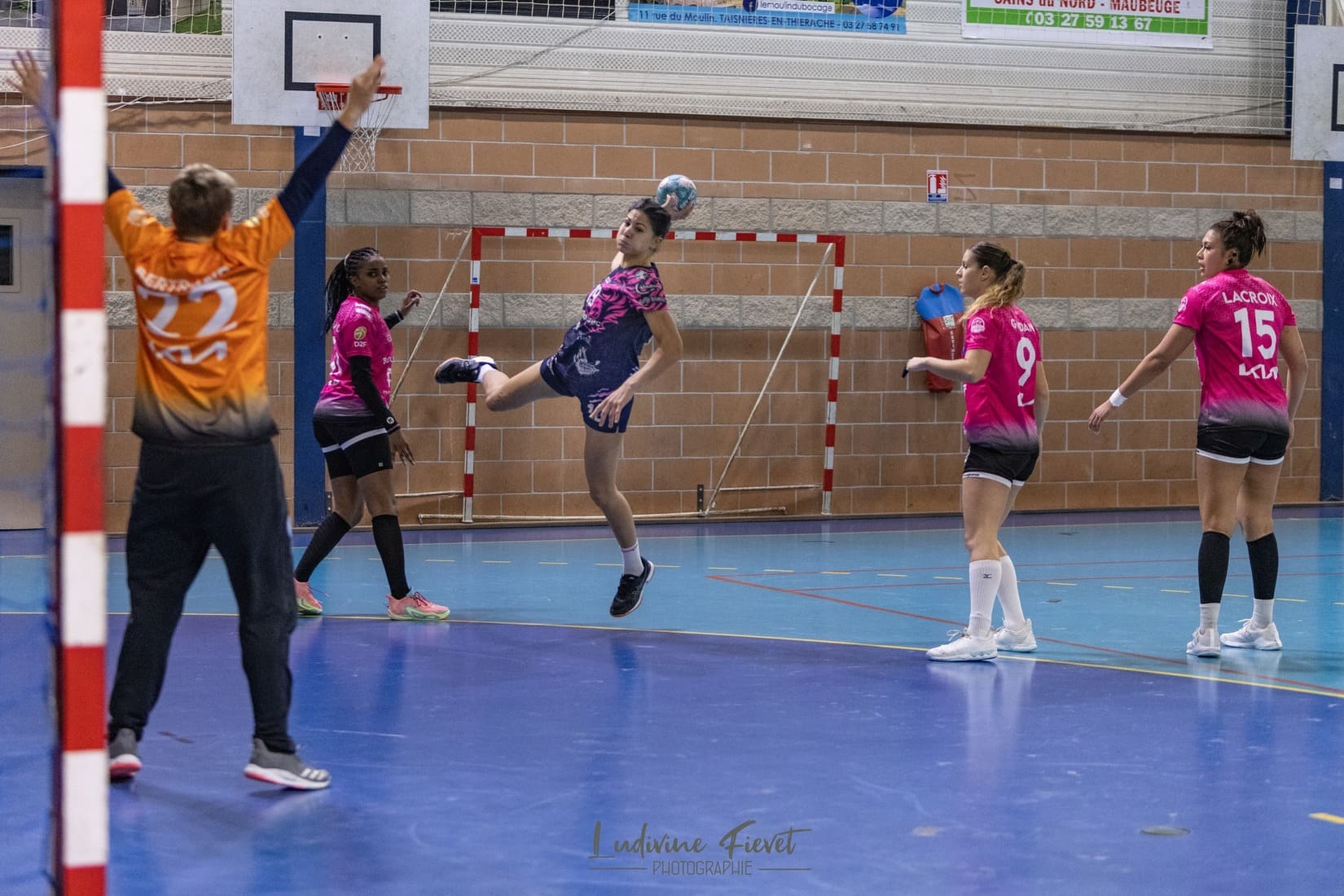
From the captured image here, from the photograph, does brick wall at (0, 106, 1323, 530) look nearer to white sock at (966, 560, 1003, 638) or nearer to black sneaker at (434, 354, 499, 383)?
black sneaker at (434, 354, 499, 383)

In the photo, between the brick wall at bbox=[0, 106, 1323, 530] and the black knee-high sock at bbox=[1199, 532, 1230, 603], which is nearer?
the black knee-high sock at bbox=[1199, 532, 1230, 603]

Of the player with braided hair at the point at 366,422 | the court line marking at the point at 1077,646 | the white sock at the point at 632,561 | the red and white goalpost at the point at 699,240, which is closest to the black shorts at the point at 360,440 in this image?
the player with braided hair at the point at 366,422

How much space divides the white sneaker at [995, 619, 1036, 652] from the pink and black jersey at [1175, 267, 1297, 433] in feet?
4.25

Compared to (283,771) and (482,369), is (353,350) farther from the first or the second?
(283,771)

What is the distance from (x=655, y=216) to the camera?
24.2ft

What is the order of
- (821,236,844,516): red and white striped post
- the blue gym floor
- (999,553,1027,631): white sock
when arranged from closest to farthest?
the blue gym floor → (999,553,1027,631): white sock → (821,236,844,516): red and white striped post

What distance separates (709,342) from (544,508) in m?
2.02

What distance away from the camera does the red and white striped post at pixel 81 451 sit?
2557mm

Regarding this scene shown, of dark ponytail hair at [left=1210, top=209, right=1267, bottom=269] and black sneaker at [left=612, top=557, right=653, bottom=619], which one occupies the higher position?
dark ponytail hair at [left=1210, top=209, right=1267, bottom=269]

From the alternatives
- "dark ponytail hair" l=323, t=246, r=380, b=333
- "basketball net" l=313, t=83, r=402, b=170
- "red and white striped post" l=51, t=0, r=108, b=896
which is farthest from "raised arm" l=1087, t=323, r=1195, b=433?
"basketball net" l=313, t=83, r=402, b=170

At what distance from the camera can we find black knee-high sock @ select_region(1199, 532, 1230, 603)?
22.9 feet

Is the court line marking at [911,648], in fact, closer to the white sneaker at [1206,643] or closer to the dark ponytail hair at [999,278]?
the white sneaker at [1206,643]

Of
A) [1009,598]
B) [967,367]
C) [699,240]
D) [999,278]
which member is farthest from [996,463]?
[699,240]

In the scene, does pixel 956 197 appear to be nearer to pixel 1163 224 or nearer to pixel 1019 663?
pixel 1163 224
